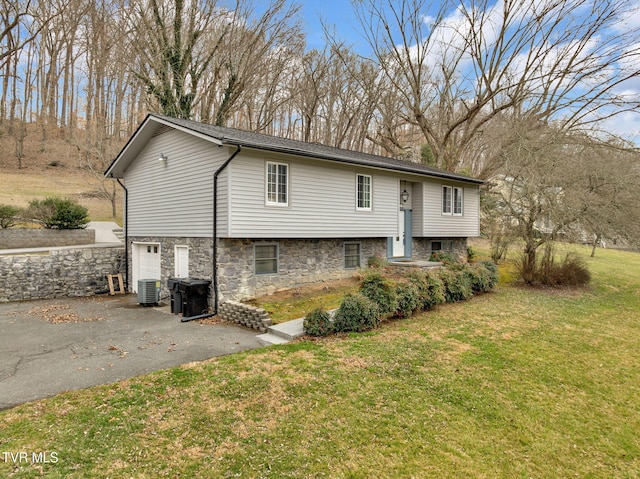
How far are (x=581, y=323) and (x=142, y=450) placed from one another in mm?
10191

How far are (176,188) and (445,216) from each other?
38.4 ft

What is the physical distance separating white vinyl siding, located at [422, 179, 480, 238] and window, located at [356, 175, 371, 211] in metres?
3.31

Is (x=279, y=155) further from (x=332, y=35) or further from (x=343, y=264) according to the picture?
(x=332, y=35)

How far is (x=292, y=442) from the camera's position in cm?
380

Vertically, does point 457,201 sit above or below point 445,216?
above

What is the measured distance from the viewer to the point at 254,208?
9.86m

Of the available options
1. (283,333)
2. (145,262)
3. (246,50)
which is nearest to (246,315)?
(283,333)

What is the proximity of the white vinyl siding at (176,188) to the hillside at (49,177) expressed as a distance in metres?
10.9

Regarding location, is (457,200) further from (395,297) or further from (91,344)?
(91,344)

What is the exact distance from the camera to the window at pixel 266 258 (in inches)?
417

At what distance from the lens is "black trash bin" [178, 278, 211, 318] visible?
9.41 m

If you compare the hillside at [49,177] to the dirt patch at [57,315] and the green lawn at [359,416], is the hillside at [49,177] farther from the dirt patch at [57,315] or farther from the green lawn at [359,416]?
the green lawn at [359,416]

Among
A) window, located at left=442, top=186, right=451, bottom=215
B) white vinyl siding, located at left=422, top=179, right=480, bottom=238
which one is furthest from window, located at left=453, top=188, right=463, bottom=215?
window, located at left=442, top=186, right=451, bottom=215

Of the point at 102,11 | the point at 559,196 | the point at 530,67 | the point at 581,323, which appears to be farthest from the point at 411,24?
the point at 581,323
